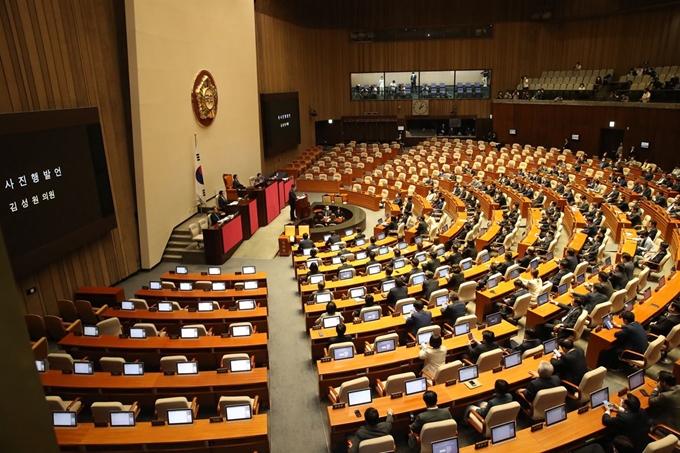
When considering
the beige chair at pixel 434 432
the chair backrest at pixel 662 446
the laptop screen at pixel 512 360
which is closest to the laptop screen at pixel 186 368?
the beige chair at pixel 434 432

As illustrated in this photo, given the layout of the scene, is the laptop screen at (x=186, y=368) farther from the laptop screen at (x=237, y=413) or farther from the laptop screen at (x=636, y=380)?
the laptop screen at (x=636, y=380)

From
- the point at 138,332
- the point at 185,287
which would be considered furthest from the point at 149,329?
the point at 185,287

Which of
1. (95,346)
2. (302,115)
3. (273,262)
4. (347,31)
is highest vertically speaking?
(347,31)

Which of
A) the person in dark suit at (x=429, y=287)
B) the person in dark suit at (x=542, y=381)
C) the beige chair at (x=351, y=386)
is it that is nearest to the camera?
the person in dark suit at (x=542, y=381)

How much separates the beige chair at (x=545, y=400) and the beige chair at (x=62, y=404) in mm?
5909

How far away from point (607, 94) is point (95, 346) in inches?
943

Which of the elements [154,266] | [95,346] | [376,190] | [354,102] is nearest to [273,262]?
[154,266]

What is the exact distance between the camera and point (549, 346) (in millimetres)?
7332

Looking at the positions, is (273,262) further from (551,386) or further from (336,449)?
(551,386)

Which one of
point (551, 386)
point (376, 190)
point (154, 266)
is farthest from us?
point (376, 190)

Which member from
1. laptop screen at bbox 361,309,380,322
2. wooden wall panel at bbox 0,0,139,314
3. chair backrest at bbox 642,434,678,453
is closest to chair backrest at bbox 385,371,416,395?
laptop screen at bbox 361,309,380,322

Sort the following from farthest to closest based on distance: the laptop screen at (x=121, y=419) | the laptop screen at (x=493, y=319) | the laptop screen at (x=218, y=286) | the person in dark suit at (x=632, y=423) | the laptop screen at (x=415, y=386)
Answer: the laptop screen at (x=218, y=286)
the laptop screen at (x=493, y=319)
the laptop screen at (x=415, y=386)
the laptop screen at (x=121, y=419)
the person in dark suit at (x=632, y=423)

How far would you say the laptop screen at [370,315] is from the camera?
8695mm

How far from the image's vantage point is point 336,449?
626 centimetres
